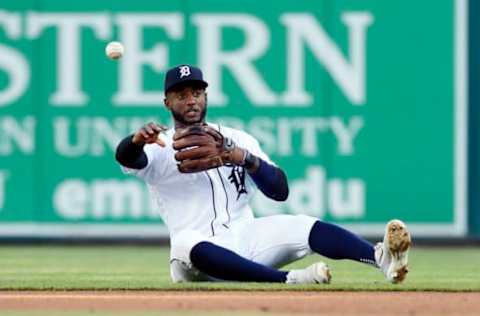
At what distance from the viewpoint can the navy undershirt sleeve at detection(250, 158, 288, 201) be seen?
733 cm

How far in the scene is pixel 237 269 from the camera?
24.0ft

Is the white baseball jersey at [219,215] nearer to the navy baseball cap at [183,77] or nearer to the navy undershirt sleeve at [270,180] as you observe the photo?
the navy undershirt sleeve at [270,180]

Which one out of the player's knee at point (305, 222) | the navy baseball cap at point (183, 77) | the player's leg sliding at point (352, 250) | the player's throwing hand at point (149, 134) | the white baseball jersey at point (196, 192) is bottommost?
the player's leg sliding at point (352, 250)

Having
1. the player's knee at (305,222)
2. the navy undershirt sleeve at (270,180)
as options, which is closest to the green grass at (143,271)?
the player's knee at (305,222)

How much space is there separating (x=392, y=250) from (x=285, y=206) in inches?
244

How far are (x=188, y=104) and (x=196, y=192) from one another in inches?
17.8

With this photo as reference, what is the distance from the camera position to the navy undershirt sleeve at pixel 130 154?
7336 millimetres

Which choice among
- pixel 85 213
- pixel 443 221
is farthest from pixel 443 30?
pixel 85 213

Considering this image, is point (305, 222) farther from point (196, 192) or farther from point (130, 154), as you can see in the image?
point (130, 154)

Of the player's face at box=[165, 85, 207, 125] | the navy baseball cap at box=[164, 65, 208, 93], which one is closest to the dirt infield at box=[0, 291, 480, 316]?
the player's face at box=[165, 85, 207, 125]

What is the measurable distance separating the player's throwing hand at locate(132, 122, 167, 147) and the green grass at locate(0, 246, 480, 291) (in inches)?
27.0

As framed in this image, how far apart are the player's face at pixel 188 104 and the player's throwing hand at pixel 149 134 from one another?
1.09 feet

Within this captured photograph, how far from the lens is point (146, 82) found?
13508 mm

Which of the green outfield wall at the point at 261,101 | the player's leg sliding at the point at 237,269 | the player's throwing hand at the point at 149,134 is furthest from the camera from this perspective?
the green outfield wall at the point at 261,101
